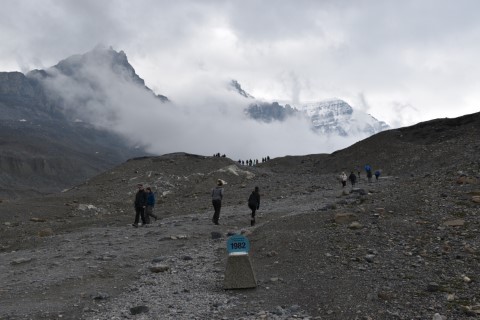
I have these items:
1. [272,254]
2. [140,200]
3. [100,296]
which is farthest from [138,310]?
[140,200]

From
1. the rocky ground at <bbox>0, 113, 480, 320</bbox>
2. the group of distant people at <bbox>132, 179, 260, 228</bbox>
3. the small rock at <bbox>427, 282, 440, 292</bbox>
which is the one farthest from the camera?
the group of distant people at <bbox>132, 179, 260, 228</bbox>

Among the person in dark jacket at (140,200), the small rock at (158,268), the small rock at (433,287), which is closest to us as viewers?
the small rock at (433,287)

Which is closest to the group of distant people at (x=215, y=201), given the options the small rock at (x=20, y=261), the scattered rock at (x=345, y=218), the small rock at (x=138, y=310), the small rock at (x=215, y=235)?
the small rock at (x=215, y=235)

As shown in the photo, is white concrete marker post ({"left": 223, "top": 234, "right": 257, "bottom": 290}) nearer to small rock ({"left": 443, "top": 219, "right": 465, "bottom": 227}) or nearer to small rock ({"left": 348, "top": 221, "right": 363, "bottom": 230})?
small rock ({"left": 348, "top": 221, "right": 363, "bottom": 230})

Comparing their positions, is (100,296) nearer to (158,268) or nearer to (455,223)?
(158,268)

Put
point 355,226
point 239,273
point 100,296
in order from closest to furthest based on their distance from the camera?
point 100,296
point 239,273
point 355,226

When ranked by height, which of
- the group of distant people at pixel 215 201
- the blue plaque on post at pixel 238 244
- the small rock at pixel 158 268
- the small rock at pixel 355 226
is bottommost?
the small rock at pixel 158 268

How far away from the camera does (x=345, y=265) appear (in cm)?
1184

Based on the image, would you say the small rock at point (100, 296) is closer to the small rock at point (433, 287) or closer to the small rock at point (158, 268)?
the small rock at point (158, 268)

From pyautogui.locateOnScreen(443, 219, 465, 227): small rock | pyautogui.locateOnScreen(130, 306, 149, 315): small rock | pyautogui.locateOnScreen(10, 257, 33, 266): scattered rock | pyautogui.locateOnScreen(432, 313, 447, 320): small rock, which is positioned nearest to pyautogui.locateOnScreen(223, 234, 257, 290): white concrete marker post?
pyautogui.locateOnScreen(130, 306, 149, 315): small rock

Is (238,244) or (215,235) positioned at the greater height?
(238,244)

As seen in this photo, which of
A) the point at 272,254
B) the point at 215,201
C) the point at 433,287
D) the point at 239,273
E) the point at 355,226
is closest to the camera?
the point at 433,287

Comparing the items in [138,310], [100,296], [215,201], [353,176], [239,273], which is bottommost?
[138,310]

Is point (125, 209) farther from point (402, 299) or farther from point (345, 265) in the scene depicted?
point (402, 299)
